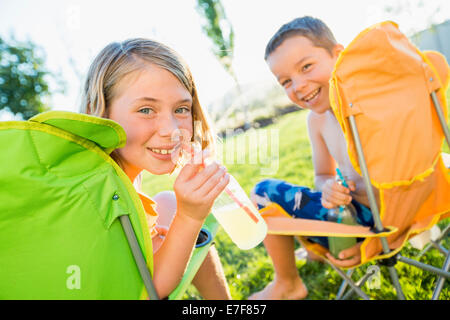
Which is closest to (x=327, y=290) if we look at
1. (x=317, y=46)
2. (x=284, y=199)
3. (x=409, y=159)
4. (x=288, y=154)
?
(x=284, y=199)

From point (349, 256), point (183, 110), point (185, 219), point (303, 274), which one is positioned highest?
point (183, 110)

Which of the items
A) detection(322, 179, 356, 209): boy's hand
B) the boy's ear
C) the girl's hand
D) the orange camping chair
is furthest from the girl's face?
the boy's ear

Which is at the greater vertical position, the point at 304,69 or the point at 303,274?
the point at 304,69

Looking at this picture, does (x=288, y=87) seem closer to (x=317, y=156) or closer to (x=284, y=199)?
(x=317, y=156)

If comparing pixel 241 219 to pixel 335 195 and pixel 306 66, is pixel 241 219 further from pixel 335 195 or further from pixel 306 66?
pixel 306 66

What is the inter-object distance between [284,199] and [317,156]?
61 cm

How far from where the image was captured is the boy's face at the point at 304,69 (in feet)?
6.32

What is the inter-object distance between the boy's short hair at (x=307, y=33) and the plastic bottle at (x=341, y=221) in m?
0.93

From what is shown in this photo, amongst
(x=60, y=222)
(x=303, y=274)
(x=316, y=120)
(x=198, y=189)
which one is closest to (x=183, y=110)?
(x=198, y=189)

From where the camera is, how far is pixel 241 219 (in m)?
1.53

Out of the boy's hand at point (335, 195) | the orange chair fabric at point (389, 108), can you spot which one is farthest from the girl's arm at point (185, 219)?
the boy's hand at point (335, 195)

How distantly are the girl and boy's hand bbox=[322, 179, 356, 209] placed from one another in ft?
2.52

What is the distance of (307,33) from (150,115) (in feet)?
4.17

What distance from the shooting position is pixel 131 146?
1.28 metres
